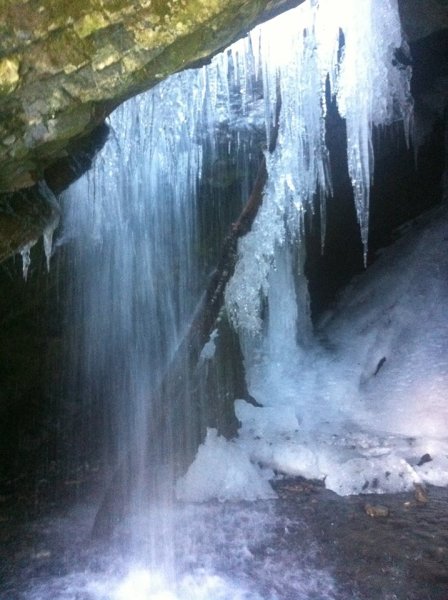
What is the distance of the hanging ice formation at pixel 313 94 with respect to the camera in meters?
6.36

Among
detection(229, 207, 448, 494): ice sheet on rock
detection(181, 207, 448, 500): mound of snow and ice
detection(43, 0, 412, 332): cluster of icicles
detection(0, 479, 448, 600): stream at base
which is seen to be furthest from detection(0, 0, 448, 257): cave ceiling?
detection(229, 207, 448, 494): ice sheet on rock

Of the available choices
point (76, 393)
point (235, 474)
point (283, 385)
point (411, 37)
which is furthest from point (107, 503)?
point (411, 37)

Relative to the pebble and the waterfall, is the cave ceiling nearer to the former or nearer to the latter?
the waterfall

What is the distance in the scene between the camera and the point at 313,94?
7035mm

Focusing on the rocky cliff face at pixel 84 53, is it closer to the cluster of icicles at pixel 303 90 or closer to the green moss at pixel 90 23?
the green moss at pixel 90 23

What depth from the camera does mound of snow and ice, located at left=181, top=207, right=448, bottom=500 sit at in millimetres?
6281

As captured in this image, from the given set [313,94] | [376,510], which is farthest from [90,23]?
[376,510]

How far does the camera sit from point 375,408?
7980 mm

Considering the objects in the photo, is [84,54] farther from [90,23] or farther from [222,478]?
[222,478]

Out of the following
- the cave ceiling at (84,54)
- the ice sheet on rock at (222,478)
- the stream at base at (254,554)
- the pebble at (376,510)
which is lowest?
the pebble at (376,510)

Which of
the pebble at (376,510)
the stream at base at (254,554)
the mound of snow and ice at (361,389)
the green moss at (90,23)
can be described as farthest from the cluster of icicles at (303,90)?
the pebble at (376,510)

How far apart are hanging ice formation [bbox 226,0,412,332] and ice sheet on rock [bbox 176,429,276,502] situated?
2791mm

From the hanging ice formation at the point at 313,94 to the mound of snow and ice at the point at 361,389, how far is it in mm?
1706

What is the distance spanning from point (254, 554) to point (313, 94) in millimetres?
5842
